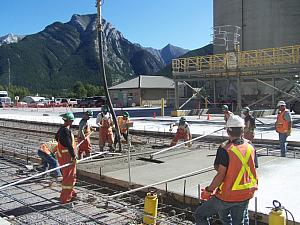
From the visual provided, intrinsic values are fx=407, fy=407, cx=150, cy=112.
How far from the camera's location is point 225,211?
4.64 metres

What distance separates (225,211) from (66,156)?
12.2 feet

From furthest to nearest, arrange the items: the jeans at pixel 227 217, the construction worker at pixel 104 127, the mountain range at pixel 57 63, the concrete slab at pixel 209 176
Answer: the mountain range at pixel 57 63 → the construction worker at pixel 104 127 → the concrete slab at pixel 209 176 → the jeans at pixel 227 217

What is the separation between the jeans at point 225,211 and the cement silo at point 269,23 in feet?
120

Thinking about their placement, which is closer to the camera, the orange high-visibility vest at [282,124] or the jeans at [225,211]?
the jeans at [225,211]

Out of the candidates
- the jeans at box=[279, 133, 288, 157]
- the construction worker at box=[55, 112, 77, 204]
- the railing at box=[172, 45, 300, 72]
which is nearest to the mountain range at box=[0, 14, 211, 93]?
the railing at box=[172, 45, 300, 72]

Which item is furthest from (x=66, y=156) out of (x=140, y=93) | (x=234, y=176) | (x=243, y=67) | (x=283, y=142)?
(x=140, y=93)

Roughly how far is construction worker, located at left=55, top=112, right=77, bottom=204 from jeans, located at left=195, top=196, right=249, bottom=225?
3.18 meters

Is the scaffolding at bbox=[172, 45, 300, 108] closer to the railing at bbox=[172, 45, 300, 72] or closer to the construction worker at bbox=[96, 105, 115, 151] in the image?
the railing at bbox=[172, 45, 300, 72]

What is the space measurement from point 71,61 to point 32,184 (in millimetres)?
177616

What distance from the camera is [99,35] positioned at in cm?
1190

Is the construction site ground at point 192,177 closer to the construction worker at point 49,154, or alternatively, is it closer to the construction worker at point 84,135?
the construction worker at point 84,135

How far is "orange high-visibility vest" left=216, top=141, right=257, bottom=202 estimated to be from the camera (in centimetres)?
436

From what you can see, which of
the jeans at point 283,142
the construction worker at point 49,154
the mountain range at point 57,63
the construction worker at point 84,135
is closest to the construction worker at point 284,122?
the jeans at point 283,142

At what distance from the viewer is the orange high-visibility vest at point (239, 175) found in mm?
4355
